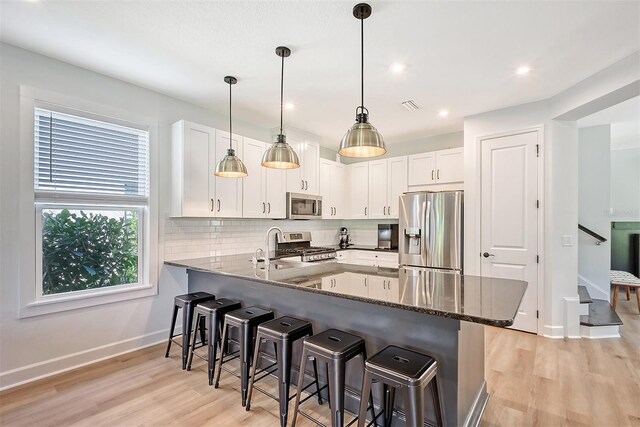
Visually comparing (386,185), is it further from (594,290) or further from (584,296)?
(594,290)

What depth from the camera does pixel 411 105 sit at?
358cm

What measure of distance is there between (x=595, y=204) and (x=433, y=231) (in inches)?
100

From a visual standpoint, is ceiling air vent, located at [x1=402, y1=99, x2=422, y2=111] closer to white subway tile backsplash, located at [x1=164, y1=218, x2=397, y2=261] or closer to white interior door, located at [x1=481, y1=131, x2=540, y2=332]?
white interior door, located at [x1=481, y1=131, x2=540, y2=332]

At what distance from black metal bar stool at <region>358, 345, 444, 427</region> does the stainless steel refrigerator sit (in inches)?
99.4

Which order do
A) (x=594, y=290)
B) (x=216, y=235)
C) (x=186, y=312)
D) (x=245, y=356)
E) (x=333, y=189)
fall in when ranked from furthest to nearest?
(x=333, y=189) < (x=594, y=290) < (x=216, y=235) < (x=186, y=312) < (x=245, y=356)

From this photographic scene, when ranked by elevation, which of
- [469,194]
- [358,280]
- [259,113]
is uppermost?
[259,113]

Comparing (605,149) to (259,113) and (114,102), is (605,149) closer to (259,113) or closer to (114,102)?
(259,113)

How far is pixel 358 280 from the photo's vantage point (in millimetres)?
2119

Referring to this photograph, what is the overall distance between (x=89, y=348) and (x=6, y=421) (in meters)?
0.81

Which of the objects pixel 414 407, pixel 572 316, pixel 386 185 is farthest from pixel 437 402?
pixel 386 185

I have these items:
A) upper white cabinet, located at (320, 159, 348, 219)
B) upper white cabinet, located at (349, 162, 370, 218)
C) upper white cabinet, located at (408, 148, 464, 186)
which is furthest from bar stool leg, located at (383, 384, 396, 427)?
upper white cabinet, located at (349, 162, 370, 218)

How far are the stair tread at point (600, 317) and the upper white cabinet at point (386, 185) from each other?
261cm

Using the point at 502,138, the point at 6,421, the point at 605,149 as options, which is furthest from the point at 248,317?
the point at 605,149

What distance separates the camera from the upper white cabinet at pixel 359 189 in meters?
5.25
